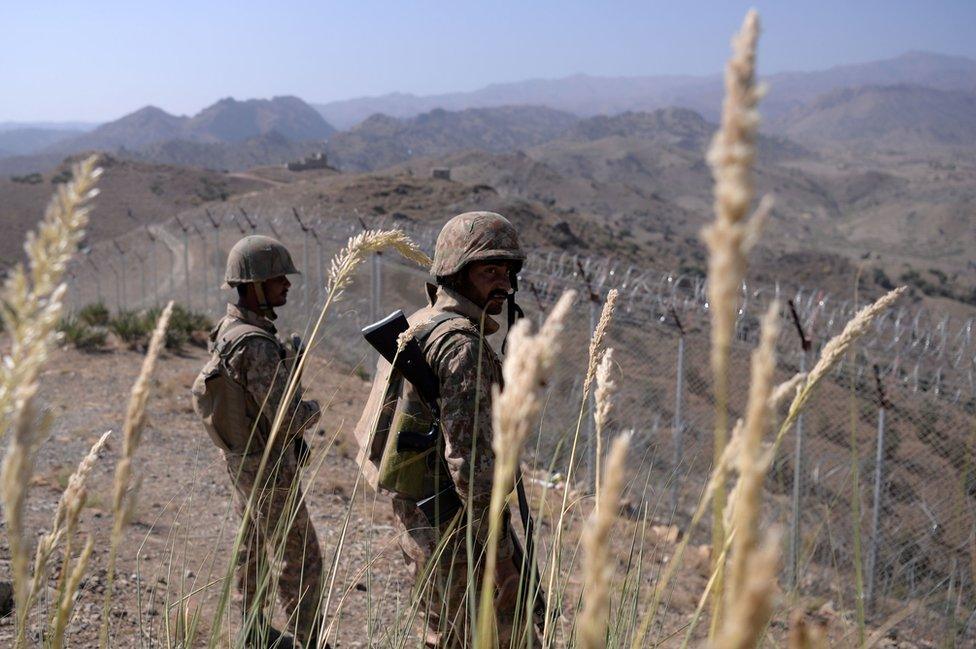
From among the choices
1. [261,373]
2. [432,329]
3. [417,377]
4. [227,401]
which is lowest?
[227,401]

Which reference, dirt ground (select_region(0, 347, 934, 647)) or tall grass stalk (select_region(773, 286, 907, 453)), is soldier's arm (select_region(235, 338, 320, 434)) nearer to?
dirt ground (select_region(0, 347, 934, 647))

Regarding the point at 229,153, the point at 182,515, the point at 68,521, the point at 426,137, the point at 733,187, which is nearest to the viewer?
the point at 733,187

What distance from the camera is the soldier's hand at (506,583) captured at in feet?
8.26

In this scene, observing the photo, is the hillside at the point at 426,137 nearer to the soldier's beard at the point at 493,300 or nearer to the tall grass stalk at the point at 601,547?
the soldier's beard at the point at 493,300

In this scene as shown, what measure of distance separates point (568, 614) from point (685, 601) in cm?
177

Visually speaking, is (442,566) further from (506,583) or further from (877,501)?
(877,501)

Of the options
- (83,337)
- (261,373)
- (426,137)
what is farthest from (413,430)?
(426,137)

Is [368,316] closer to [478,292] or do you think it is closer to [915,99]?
[478,292]

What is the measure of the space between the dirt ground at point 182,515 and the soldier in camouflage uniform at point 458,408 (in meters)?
0.19

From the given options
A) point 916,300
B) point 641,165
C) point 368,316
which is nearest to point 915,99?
point 641,165

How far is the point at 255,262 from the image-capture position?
3.86 metres

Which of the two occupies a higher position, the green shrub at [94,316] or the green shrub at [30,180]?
the green shrub at [30,180]

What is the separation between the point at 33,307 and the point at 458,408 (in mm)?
1870

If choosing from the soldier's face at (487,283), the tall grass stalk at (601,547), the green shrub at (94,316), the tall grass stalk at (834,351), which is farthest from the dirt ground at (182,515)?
the green shrub at (94,316)
